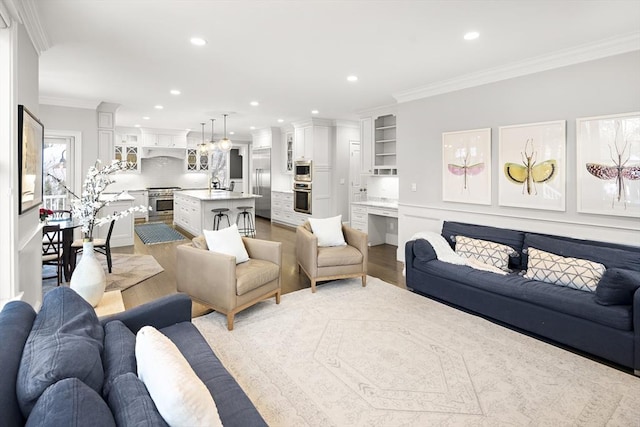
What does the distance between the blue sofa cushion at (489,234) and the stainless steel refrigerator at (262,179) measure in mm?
6001

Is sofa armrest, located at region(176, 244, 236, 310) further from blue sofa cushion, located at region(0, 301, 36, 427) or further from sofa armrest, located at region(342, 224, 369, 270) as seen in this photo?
sofa armrest, located at region(342, 224, 369, 270)

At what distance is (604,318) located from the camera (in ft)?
8.71

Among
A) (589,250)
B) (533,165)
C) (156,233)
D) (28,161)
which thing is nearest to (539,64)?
(533,165)

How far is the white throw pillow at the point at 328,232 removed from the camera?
4508 millimetres

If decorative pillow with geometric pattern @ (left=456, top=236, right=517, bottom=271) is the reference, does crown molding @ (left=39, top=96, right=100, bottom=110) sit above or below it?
above

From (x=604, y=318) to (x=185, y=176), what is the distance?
1089cm

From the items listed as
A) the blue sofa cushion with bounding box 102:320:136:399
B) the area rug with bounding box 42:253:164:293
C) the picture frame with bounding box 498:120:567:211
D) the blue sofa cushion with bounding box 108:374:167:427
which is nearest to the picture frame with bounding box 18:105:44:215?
the area rug with bounding box 42:253:164:293

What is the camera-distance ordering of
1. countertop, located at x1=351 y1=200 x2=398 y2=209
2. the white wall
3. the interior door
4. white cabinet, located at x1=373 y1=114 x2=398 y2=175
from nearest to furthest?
the white wall, countertop, located at x1=351 y1=200 x2=398 y2=209, white cabinet, located at x1=373 y1=114 x2=398 y2=175, the interior door

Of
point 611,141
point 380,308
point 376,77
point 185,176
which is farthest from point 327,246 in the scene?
point 185,176

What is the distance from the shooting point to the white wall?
133 inches

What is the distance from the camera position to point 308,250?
13.8ft

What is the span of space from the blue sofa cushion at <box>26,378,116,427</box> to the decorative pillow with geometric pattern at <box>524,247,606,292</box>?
3529 millimetres

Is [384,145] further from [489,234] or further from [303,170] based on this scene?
[489,234]

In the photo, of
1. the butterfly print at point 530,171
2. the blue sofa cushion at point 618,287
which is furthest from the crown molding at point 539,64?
the blue sofa cushion at point 618,287
